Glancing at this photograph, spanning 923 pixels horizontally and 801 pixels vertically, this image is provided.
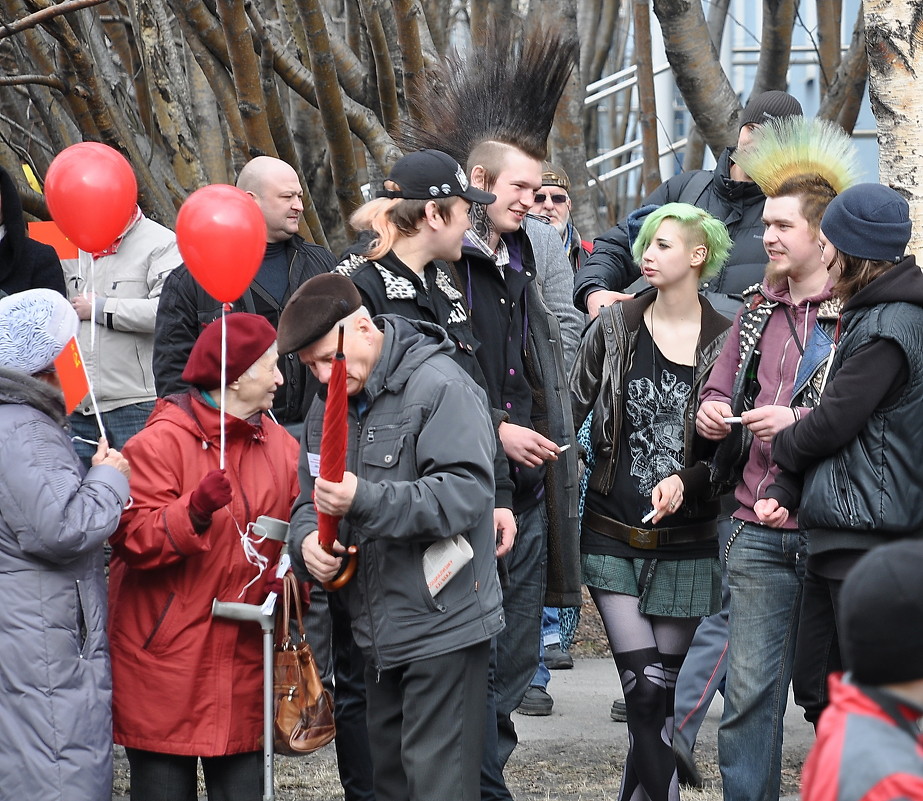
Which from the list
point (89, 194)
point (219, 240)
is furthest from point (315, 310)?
point (89, 194)

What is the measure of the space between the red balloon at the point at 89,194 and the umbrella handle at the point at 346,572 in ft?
5.52

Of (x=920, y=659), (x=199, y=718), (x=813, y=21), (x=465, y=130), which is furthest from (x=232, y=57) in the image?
(x=813, y=21)

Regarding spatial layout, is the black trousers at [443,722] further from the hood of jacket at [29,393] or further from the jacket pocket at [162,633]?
the hood of jacket at [29,393]

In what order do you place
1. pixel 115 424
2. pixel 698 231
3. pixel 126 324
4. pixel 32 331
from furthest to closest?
pixel 115 424 → pixel 126 324 → pixel 698 231 → pixel 32 331

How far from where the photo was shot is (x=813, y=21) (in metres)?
18.9

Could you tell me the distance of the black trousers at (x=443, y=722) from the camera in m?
3.74

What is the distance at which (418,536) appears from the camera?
12.0ft

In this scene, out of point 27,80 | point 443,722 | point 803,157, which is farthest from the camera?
point 27,80

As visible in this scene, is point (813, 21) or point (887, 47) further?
point (813, 21)

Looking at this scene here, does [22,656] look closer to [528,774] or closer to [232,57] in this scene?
[528,774]

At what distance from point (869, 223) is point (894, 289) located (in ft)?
0.66

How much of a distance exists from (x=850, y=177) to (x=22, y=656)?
295 centimetres

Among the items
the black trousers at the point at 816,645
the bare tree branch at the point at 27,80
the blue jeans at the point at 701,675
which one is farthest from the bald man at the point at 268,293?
the black trousers at the point at 816,645

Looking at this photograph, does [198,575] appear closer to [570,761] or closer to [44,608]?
[44,608]
